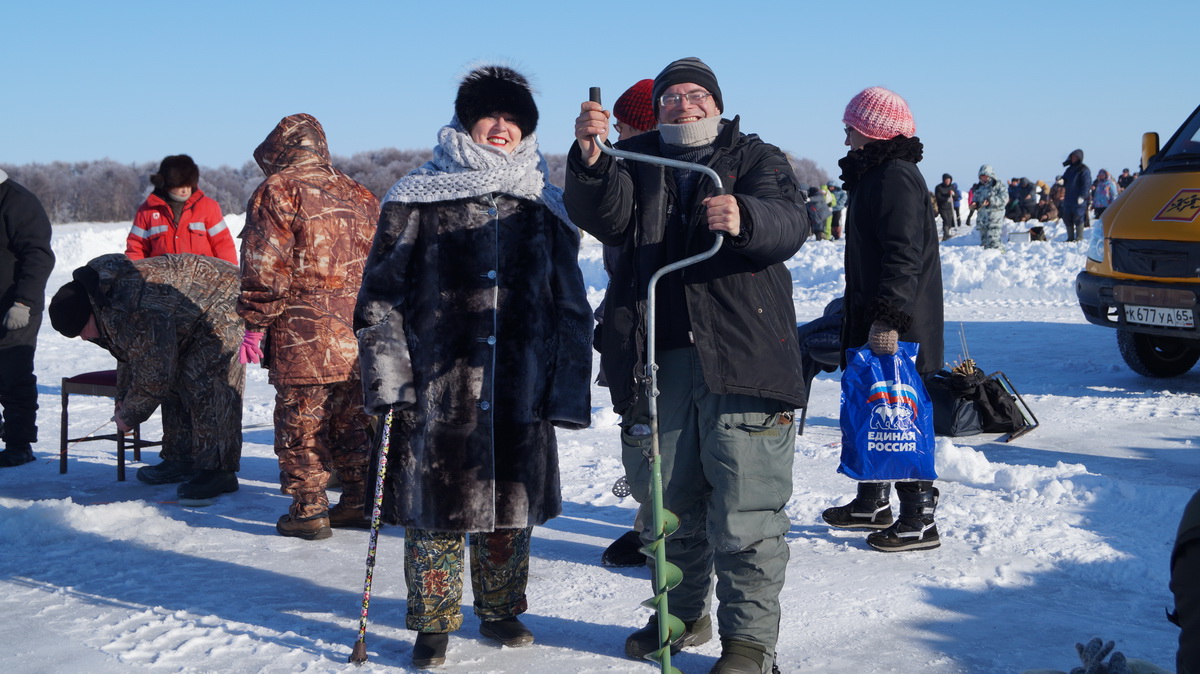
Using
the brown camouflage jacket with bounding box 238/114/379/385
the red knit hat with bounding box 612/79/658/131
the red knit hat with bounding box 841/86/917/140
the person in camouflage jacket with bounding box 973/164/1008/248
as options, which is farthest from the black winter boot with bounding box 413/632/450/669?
the person in camouflage jacket with bounding box 973/164/1008/248

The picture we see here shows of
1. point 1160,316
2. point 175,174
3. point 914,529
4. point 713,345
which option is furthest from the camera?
point 1160,316

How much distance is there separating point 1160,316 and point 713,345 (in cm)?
553

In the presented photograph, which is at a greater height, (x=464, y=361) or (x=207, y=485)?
(x=464, y=361)

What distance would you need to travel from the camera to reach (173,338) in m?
5.64

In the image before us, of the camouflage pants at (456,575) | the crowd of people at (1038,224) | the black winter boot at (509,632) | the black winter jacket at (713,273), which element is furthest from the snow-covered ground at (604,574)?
the crowd of people at (1038,224)

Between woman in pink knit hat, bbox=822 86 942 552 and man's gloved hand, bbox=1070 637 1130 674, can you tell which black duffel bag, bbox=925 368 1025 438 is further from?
man's gloved hand, bbox=1070 637 1130 674

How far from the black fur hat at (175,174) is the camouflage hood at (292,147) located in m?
2.07

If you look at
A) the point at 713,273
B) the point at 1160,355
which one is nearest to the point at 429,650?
A: the point at 713,273

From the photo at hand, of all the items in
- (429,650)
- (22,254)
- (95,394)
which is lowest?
(429,650)

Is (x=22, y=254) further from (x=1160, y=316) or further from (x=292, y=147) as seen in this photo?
(x=1160, y=316)

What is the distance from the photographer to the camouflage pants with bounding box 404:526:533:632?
137 inches

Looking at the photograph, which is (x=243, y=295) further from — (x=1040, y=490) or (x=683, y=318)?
(x=1040, y=490)

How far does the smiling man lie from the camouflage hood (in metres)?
2.37

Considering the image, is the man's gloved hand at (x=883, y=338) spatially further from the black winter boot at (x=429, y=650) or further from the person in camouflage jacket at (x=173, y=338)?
the person in camouflage jacket at (x=173, y=338)
